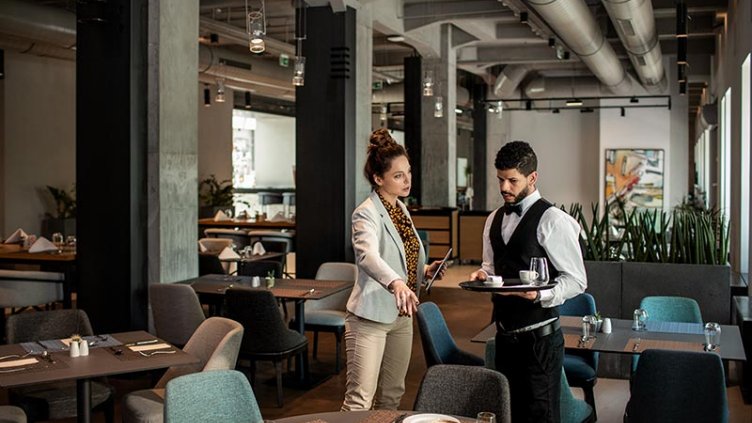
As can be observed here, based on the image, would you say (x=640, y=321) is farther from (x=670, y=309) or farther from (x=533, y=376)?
(x=533, y=376)

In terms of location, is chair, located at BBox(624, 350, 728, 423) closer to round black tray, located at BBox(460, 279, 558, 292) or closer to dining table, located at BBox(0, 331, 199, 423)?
round black tray, located at BBox(460, 279, 558, 292)

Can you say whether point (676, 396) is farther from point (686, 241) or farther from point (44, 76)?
point (44, 76)

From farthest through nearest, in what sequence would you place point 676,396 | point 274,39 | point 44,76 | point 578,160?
1. point 578,160
2. point 274,39
3. point 44,76
4. point 676,396

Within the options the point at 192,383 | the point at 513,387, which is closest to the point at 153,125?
the point at 192,383

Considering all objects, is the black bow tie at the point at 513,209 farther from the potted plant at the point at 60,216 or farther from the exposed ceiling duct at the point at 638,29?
the potted plant at the point at 60,216

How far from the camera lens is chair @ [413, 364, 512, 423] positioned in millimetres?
3143

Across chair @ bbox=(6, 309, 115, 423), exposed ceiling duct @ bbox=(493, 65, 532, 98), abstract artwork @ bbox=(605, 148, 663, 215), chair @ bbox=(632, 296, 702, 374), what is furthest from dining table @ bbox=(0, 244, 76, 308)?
abstract artwork @ bbox=(605, 148, 663, 215)

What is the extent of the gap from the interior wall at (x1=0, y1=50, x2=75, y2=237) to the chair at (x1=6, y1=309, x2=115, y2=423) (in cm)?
872

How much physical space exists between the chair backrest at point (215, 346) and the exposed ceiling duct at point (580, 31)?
18.0 feet

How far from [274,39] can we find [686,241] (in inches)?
375

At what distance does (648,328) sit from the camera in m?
5.08

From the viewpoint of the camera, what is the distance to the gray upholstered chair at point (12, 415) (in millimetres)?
4058

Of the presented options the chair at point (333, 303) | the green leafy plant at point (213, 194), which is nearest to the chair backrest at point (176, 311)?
the chair at point (333, 303)

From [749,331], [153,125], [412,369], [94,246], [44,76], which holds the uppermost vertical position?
[44,76]
